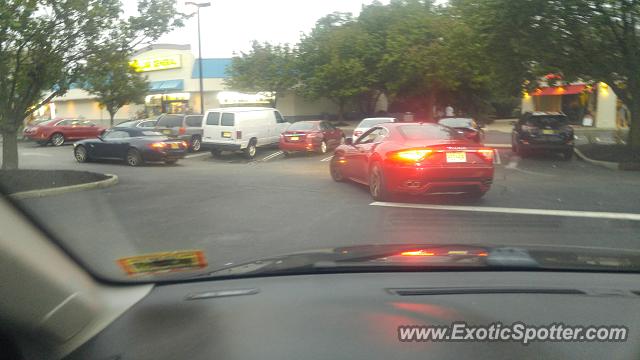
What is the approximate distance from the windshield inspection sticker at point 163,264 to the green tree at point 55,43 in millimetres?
9549

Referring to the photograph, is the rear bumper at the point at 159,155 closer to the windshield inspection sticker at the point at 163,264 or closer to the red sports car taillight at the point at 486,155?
the red sports car taillight at the point at 486,155

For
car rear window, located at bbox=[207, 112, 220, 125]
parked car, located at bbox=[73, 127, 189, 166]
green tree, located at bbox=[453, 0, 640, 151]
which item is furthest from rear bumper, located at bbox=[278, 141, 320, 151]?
green tree, located at bbox=[453, 0, 640, 151]

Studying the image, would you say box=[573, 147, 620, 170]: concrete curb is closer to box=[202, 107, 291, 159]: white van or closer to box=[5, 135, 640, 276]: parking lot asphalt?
box=[5, 135, 640, 276]: parking lot asphalt

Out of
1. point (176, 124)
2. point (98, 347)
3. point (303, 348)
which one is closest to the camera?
point (303, 348)

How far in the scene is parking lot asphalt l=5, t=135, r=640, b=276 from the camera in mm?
7035

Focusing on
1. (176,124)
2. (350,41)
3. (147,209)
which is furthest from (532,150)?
(147,209)

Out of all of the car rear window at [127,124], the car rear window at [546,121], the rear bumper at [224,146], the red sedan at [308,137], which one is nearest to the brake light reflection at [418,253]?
the car rear window at [127,124]

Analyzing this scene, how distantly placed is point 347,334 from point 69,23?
11.8 m

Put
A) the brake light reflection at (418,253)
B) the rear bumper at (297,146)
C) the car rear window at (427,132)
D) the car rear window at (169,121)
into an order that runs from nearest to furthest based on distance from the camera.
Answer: the brake light reflection at (418,253) < the car rear window at (427,132) < the car rear window at (169,121) < the rear bumper at (297,146)

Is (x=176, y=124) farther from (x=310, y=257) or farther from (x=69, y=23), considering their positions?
(x=310, y=257)

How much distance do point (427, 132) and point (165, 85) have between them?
6944mm

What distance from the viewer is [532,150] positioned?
1875cm

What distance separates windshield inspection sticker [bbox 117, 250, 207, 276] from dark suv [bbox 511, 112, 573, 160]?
55.4 feet

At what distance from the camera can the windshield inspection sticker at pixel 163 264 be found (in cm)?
301
